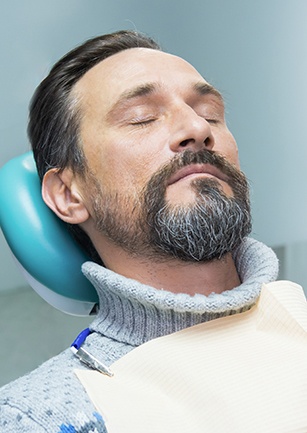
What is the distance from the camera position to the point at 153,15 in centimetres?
196

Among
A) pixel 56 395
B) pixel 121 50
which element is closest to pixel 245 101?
pixel 121 50

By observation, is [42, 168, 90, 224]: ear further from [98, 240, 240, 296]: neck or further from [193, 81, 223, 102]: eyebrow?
[193, 81, 223, 102]: eyebrow

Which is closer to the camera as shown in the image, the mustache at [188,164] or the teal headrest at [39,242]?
the mustache at [188,164]

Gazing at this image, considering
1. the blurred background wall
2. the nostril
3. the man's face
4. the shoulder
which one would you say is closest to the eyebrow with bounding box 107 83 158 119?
the man's face

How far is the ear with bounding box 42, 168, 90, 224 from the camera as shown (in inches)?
44.1

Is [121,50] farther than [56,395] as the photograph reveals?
Yes

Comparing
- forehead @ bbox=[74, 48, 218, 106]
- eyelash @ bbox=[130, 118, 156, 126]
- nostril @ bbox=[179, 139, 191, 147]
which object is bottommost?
nostril @ bbox=[179, 139, 191, 147]

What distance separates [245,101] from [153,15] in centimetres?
44

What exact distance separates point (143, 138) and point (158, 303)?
0.30m

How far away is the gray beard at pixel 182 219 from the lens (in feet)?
3.14

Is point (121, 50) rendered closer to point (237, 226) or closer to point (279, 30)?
point (237, 226)

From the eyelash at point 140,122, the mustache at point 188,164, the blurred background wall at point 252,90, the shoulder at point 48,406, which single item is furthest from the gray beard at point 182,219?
the blurred background wall at point 252,90

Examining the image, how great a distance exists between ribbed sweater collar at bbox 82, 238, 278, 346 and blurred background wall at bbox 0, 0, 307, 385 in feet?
2.90

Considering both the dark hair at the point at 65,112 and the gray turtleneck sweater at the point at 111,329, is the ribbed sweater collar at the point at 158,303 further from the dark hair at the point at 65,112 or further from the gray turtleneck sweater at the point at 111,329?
the dark hair at the point at 65,112
